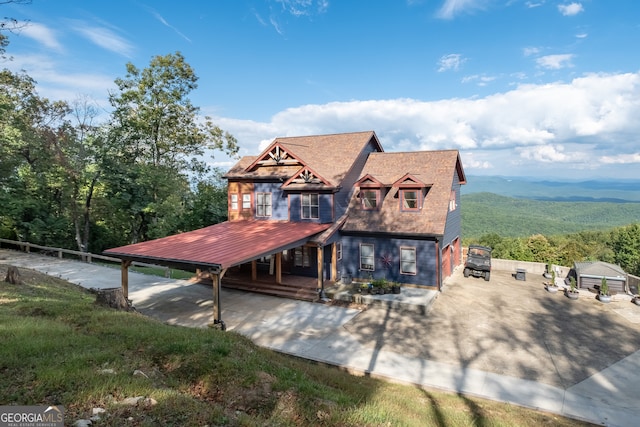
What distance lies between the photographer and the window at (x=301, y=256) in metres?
20.0

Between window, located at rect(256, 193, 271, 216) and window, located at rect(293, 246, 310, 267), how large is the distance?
125 inches

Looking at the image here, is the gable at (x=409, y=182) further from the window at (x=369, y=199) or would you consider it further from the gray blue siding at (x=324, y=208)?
the gray blue siding at (x=324, y=208)

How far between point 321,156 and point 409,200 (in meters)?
6.25

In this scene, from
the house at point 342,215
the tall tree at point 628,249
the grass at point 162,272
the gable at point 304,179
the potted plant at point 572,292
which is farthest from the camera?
the tall tree at point 628,249

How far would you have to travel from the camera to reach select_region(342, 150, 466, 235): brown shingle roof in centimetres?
1847

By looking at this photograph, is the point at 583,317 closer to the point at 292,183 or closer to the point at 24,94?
the point at 292,183

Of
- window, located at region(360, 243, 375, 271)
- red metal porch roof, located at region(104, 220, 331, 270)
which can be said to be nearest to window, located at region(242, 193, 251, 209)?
red metal porch roof, located at region(104, 220, 331, 270)

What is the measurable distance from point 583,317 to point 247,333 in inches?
544

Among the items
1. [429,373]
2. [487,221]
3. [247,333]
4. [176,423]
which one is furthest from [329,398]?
[487,221]

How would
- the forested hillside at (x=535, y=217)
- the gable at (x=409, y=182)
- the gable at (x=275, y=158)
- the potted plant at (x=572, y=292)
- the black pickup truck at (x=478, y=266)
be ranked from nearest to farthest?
1. the potted plant at (x=572, y=292)
2. the gable at (x=409, y=182)
3. the black pickup truck at (x=478, y=266)
4. the gable at (x=275, y=158)
5. the forested hillside at (x=535, y=217)

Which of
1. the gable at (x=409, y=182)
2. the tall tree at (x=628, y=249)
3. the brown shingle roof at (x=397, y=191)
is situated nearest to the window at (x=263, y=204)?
the brown shingle roof at (x=397, y=191)

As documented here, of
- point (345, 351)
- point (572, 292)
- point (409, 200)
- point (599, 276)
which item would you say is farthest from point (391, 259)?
point (599, 276)

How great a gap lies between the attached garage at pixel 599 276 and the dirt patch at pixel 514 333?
94 cm

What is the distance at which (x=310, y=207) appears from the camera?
797 inches
